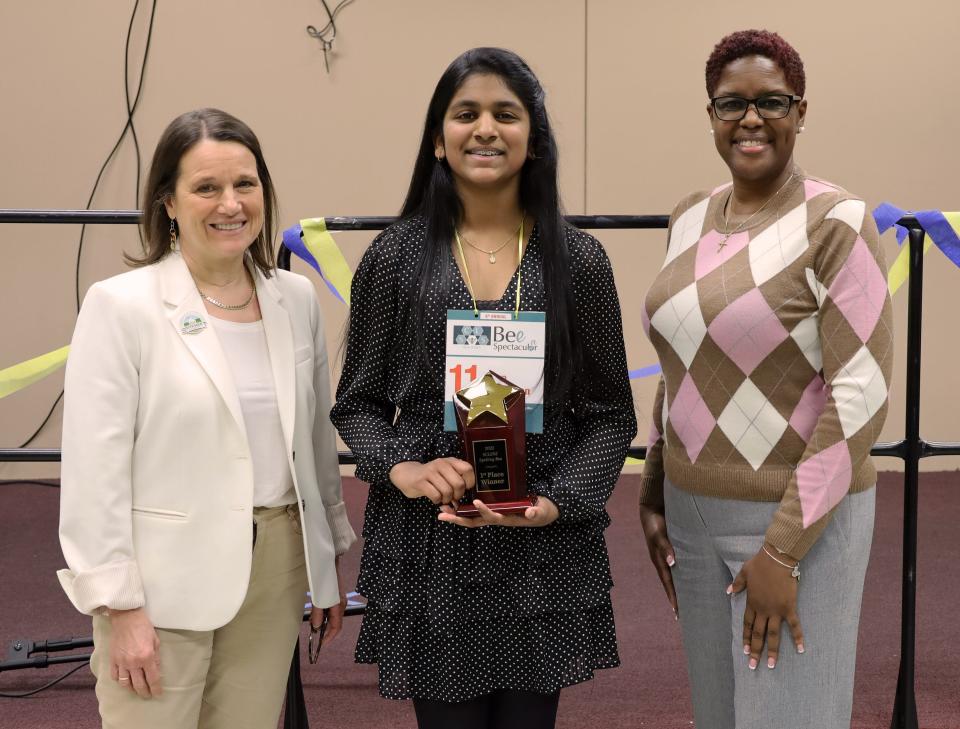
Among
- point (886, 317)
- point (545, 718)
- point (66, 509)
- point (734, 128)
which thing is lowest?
point (545, 718)

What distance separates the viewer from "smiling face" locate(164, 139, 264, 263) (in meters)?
1.61

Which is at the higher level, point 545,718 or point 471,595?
point 471,595

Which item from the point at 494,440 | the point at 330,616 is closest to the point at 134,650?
the point at 330,616

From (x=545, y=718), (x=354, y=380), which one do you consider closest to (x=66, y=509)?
(x=354, y=380)

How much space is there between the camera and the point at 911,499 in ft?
7.82

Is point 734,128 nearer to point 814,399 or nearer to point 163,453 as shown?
point 814,399

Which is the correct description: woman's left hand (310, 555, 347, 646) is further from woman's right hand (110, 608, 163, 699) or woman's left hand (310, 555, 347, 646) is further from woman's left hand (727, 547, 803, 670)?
woman's left hand (727, 547, 803, 670)

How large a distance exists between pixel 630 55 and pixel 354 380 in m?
3.61

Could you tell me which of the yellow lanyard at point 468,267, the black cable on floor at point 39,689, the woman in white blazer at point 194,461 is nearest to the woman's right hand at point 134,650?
the woman in white blazer at point 194,461

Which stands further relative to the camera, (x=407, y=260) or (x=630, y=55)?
(x=630, y=55)

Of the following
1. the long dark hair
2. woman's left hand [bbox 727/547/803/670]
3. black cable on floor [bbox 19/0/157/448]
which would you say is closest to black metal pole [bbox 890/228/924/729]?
woman's left hand [bbox 727/547/803/670]

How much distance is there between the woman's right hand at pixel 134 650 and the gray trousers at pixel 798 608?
83 cm

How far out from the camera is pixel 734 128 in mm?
1623

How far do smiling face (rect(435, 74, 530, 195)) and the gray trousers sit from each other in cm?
59
